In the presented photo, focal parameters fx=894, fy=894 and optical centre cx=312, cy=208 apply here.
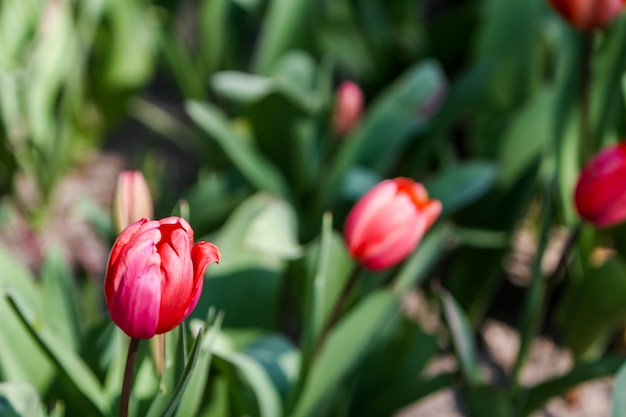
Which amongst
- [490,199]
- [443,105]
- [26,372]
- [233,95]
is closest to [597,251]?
[490,199]

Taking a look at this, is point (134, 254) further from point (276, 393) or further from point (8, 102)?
point (8, 102)

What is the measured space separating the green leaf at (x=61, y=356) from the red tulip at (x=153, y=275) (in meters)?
0.14

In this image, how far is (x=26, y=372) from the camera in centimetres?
85

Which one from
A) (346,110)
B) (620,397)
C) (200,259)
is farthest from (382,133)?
(200,259)

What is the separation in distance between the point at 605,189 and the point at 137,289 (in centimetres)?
45

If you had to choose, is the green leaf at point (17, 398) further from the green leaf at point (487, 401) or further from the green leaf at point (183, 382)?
the green leaf at point (487, 401)

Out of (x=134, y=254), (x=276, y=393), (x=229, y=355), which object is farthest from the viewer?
(x=276, y=393)

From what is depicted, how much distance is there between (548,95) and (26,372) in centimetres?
78

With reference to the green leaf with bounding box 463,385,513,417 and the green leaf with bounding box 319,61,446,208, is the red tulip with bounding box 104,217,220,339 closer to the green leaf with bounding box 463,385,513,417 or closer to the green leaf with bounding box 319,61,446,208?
the green leaf with bounding box 463,385,513,417

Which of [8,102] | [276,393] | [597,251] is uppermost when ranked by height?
[8,102]

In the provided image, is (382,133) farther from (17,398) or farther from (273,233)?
(17,398)

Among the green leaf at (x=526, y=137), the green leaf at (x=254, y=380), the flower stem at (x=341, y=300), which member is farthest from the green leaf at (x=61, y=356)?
the green leaf at (x=526, y=137)

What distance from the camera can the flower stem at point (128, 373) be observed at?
62 centimetres

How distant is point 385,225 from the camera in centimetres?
78
